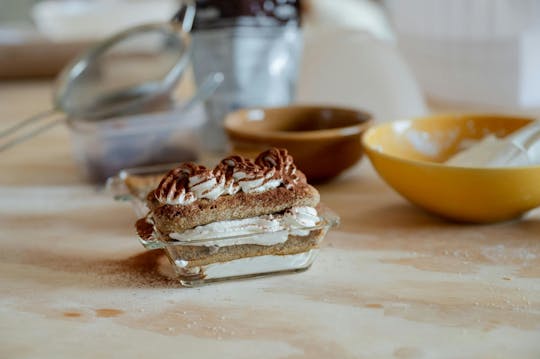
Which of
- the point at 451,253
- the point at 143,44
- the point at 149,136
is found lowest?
the point at 451,253

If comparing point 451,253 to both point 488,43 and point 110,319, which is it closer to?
point 110,319

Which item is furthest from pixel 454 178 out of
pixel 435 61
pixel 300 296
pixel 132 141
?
pixel 435 61

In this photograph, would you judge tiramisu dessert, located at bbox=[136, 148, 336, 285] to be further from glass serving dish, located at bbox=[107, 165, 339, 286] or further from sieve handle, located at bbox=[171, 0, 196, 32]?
sieve handle, located at bbox=[171, 0, 196, 32]

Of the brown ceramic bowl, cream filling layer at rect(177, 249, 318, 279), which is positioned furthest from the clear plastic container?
cream filling layer at rect(177, 249, 318, 279)

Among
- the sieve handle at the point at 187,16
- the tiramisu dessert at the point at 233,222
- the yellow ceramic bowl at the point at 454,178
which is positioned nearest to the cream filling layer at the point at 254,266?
the tiramisu dessert at the point at 233,222

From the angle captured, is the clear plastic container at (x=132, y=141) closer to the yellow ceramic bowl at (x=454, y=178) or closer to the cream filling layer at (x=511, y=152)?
the yellow ceramic bowl at (x=454, y=178)

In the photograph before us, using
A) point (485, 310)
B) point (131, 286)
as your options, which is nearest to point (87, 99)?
point (131, 286)
